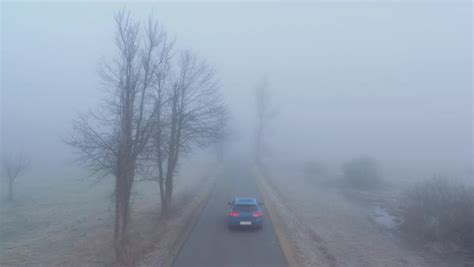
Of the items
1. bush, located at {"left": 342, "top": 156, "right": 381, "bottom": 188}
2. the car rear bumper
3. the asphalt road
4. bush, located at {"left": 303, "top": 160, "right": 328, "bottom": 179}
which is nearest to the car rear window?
the car rear bumper

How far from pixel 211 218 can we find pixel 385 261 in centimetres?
881

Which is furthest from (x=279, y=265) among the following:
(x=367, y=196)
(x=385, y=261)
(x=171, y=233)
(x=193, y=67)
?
(x=367, y=196)

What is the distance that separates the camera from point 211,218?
19.1 metres

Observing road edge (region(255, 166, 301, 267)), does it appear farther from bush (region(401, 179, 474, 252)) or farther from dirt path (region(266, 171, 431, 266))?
bush (region(401, 179, 474, 252))

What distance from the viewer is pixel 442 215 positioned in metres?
17.2

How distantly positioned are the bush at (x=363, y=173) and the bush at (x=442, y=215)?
17004 millimetres

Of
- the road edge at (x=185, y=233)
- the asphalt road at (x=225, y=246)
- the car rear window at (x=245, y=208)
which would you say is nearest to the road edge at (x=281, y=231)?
the asphalt road at (x=225, y=246)

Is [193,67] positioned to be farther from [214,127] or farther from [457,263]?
[457,263]

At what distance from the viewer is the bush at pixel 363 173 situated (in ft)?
121

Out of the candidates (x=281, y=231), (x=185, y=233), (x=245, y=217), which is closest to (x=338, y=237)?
(x=281, y=231)

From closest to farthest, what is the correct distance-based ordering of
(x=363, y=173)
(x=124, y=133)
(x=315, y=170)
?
(x=124, y=133) < (x=363, y=173) < (x=315, y=170)

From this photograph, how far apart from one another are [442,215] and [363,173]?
798 inches

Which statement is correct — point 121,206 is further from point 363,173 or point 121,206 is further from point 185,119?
point 363,173

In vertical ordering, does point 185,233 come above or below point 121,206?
below
